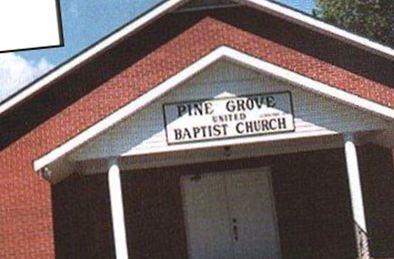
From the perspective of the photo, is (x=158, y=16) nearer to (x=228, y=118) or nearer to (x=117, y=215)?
(x=228, y=118)

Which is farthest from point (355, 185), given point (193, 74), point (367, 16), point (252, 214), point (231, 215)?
point (367, 16)

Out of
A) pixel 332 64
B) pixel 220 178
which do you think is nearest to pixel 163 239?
pixel 220 178

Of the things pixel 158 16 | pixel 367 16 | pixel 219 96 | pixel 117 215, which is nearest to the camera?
pixel 117 215

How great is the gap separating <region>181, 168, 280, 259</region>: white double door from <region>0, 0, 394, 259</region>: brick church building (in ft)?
0.08

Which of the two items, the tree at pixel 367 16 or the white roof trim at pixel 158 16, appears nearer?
the white roof trim at pixel 158 16

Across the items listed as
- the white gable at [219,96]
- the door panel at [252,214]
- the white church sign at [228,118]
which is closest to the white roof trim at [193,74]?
the white gable at [219,96]

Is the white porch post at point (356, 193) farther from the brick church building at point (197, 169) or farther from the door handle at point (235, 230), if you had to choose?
the door handle at point (235, 230)

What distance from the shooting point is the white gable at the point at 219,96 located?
14625mm

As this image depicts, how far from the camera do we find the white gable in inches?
576

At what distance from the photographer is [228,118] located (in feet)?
48.8

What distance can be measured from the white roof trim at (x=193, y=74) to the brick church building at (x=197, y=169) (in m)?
2.11

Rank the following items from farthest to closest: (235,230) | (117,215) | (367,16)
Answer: (367,16)
(235,230)
(117,215)

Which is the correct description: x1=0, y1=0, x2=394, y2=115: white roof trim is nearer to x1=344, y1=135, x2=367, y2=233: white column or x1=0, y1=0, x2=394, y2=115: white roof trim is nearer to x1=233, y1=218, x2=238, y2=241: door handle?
x1=344, y1=135, x2=367, y2=233: white column

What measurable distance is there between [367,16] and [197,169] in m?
37.0
